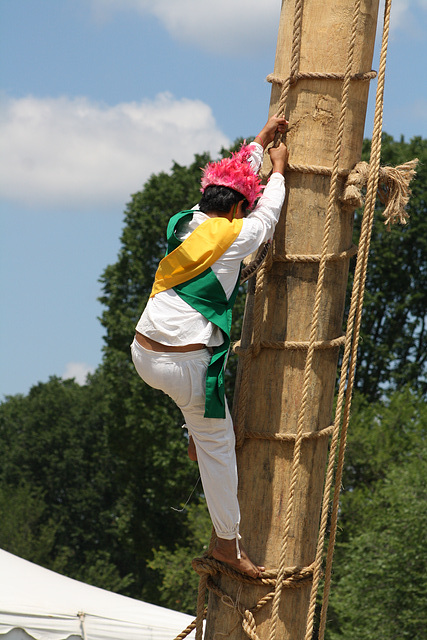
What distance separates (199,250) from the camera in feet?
11.3

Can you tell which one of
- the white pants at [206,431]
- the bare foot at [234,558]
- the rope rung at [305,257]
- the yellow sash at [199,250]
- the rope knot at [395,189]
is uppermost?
the rope knot at [395,189]

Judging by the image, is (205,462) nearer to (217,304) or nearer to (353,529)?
(217,304)

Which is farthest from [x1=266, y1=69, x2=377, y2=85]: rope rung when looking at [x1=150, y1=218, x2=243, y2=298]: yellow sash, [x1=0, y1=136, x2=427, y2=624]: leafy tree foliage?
[x1=0, y1=136, x2=427, y2=624]: leafy tree foliage

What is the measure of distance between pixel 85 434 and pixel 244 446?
28.9m

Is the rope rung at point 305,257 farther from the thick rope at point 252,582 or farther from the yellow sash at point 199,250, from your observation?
the thick rope at point 252,582

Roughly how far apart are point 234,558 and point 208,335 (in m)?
0.90

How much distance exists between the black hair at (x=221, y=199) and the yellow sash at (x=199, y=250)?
0.09 metres

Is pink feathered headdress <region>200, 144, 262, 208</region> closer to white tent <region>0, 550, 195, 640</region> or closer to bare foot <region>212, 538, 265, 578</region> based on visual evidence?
bare foot <region>212, 538, 265, 578</region>

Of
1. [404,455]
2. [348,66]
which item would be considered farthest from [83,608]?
[404,455]

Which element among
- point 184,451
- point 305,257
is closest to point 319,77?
point 305,257

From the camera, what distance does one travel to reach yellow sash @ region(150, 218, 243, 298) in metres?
3.44

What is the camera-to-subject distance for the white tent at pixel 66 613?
25.7 ft

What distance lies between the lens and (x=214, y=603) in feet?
11.8

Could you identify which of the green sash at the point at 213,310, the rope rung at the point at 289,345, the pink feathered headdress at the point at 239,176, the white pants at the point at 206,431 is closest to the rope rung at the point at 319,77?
the pink feathered headdress at the point at 239,176
